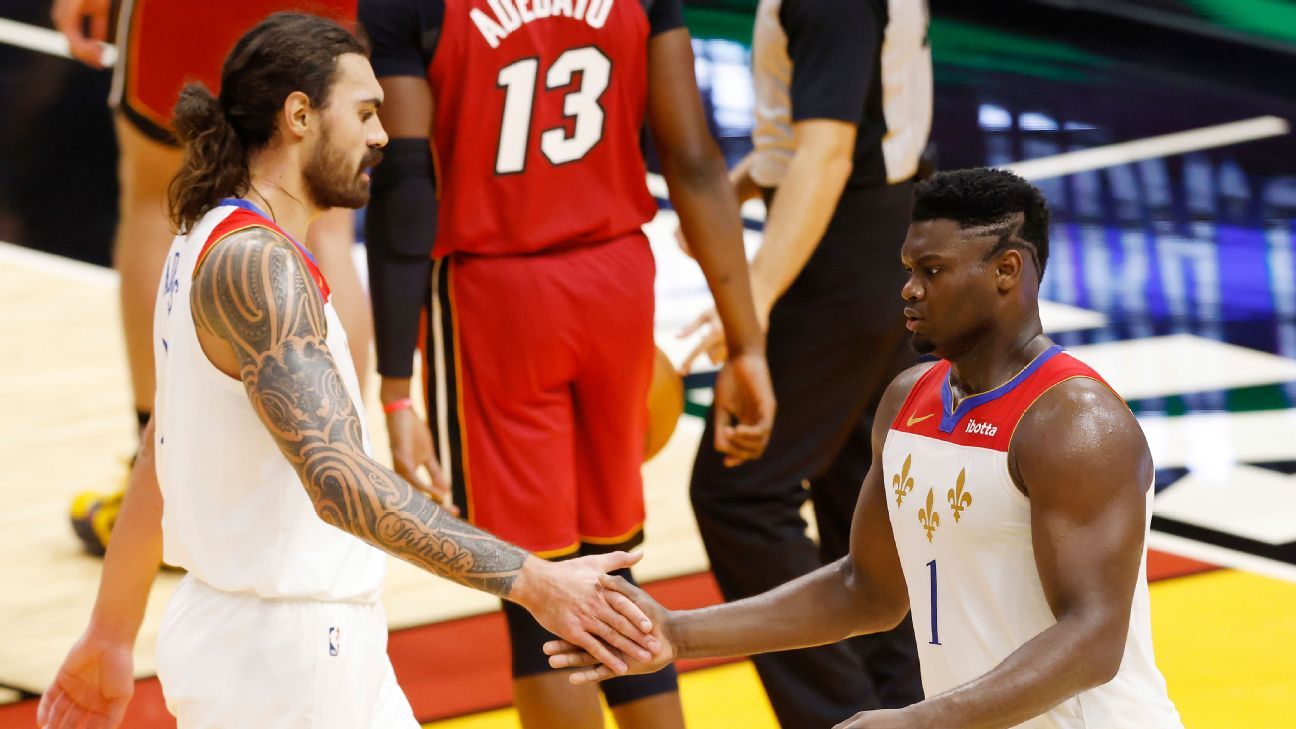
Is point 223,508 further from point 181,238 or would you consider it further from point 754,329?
point 754,329

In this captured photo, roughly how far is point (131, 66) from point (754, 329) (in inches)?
81.4

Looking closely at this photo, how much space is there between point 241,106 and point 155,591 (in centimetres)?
271

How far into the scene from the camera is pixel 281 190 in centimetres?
300

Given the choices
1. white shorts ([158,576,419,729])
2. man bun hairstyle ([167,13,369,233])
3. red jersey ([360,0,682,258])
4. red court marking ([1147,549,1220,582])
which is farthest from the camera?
red court marking ([1147,549,1220,582])

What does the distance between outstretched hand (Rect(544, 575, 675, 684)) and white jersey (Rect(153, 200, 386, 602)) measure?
362 millimetres

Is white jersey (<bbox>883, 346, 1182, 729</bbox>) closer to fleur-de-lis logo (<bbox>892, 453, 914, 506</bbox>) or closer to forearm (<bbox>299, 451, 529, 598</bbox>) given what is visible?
fleur-de-lis logo (<bbox>892, 453, 914, 506</bbox>)

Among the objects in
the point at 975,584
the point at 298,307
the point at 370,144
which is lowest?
the point at 975,584

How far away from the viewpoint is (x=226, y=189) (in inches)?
116

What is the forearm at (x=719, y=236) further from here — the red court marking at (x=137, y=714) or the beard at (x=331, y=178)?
the red court marking at (x=137, y=714)

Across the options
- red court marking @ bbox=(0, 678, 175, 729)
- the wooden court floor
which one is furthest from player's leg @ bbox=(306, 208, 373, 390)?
red court marking @ bbox=(0, 678, 175, 729)

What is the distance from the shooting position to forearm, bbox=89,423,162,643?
10.5 feet

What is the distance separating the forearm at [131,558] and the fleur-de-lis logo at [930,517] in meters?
1.31

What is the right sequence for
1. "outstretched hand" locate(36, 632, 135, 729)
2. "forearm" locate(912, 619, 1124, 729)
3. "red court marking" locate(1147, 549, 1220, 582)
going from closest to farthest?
"forearm" locate(912, 619, 1124, 729), "outstretched hand" locate(36, 632, 135, 729), "red court marking" locate(1147, 549, 1220, 582)

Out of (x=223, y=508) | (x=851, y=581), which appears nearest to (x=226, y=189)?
(x=223, y=508)
